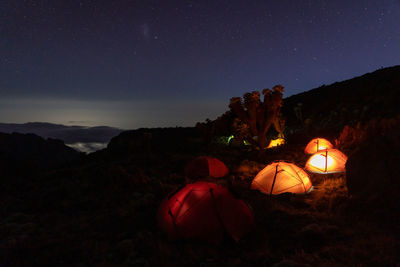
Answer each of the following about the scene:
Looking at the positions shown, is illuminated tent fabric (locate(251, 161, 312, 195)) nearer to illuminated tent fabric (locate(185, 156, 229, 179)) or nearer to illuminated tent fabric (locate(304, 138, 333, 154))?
illuminated tent fabric (locate(185, 156, 229, 179))

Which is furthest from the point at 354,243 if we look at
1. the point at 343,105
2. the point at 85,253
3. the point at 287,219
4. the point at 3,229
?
the point at 343,105

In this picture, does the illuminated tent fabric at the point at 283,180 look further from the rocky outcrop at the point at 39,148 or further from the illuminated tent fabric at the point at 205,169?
the rocky outcrop at the point at 39,148

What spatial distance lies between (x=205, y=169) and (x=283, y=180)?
3.86 metres

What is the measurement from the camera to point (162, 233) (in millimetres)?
5844

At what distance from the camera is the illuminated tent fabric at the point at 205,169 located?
38.4 ft

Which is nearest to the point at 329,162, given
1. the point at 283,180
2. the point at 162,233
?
the point at 283,180

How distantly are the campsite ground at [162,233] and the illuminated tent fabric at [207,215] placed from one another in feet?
0.67

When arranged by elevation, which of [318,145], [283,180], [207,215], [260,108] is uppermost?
[260,108]

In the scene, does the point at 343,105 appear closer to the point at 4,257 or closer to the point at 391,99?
the point at 391,99

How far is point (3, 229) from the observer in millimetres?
6262

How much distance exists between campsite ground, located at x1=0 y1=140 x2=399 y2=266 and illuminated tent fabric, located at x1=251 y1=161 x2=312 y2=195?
382 mm

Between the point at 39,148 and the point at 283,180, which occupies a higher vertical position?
the point at 283,180

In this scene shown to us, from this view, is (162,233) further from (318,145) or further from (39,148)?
(39,148)

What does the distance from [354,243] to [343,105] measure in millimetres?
30949
